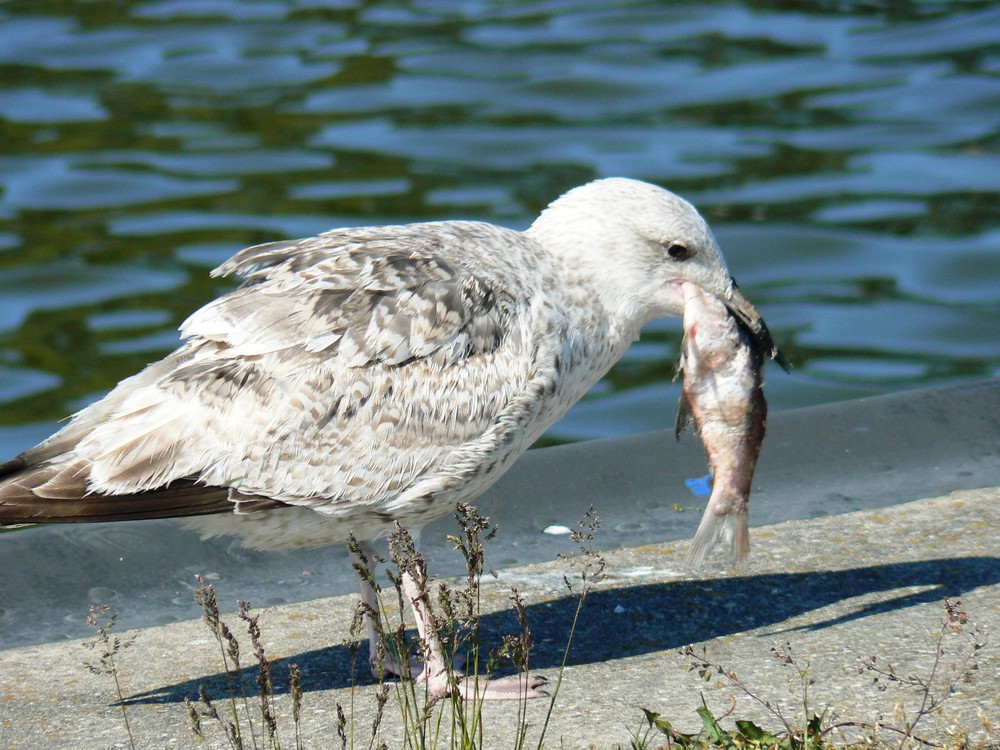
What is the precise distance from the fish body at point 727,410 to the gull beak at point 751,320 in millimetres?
75

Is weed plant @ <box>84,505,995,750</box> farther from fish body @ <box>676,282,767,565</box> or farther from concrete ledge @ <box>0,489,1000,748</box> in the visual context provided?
fish body @ <box>676,282,767,565</box>

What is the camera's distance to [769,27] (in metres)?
16.2

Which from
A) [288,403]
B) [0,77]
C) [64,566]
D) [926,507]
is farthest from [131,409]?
[0,77]

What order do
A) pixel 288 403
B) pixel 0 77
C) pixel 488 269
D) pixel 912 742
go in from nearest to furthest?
pixel 912 742 < pixel 288 403 < pixel 488 269 < pixel 0 77

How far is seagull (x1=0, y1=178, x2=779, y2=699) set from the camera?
4703mm

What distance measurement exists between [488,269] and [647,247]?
0.62 m

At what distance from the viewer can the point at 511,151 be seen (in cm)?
1393

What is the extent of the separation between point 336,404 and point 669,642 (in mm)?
1329

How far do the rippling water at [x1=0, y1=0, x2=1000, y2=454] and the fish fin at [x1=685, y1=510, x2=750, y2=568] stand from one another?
16.1 feet

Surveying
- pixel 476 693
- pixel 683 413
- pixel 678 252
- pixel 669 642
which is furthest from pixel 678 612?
pixel 476 693

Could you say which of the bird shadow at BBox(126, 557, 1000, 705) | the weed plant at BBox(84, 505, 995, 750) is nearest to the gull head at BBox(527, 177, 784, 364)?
the bird shadow at BBox(126, 557, 1000, 705)

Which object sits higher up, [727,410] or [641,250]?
[641,250]

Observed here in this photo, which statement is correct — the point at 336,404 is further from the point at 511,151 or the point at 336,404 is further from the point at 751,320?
the point at 511,151

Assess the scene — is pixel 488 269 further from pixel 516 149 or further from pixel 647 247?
pixel 516 149
